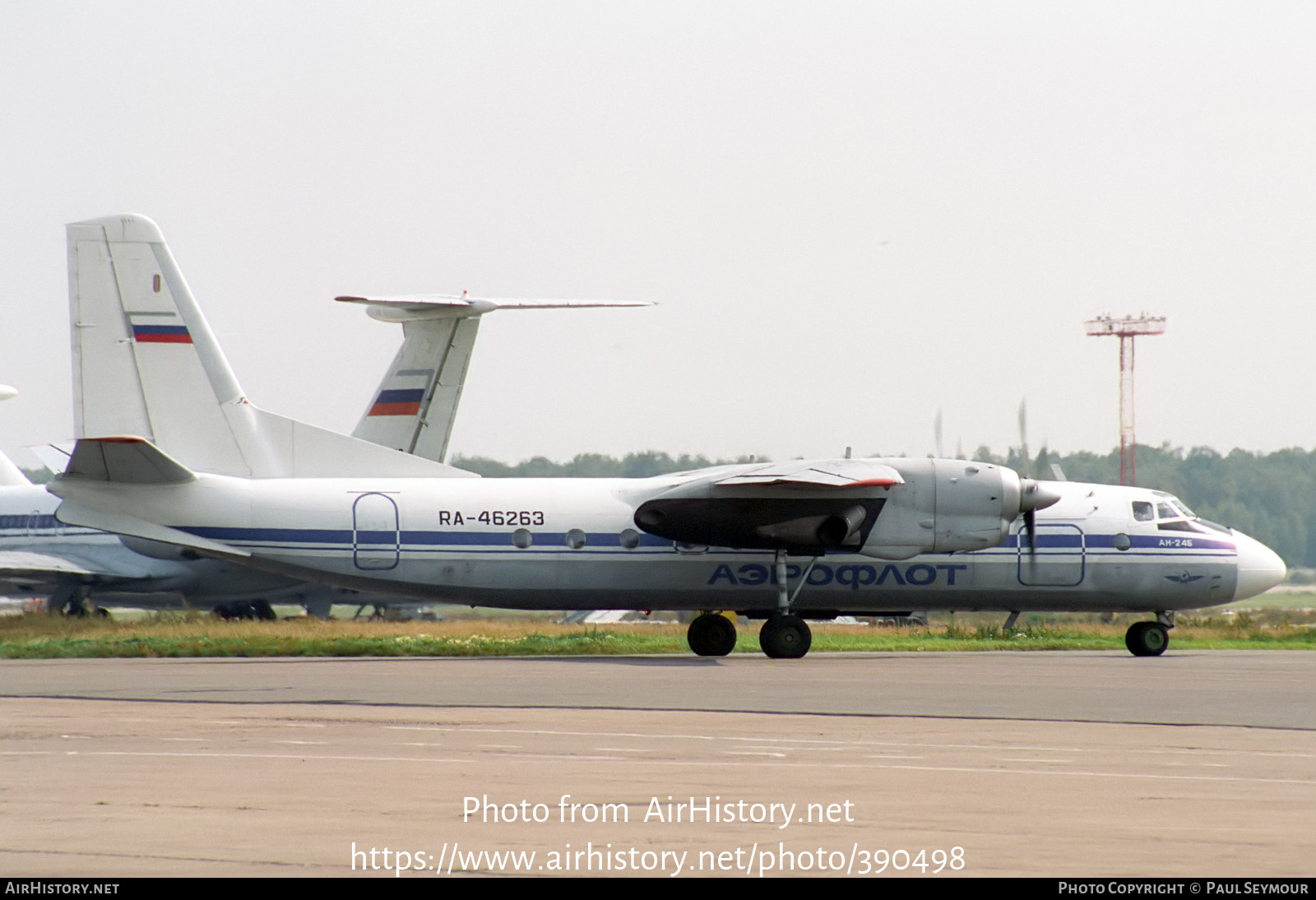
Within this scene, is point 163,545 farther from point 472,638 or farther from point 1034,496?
point 1034,496

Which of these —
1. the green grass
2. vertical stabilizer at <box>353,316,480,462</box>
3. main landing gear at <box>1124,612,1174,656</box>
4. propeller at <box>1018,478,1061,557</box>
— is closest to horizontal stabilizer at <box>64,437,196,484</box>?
the green grass

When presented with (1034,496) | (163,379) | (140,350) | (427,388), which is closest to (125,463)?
(163,379)

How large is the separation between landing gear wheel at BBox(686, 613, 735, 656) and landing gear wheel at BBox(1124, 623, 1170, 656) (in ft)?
23.7

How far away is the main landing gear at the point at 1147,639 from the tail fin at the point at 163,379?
43.6 ft

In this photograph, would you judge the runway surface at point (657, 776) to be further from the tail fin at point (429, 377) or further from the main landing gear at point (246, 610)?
the main landing gear at point (246, 610)

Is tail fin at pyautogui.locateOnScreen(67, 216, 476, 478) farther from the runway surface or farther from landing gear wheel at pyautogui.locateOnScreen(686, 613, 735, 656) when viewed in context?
the runway surface

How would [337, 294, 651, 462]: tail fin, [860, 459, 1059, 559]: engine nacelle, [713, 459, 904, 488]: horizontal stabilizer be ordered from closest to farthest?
[713, 459, 904, 488]: horizontal stabilizer < [860, 459, 1059, 559]: engine nacelle < [337, 294, 651, 462]: tail fin

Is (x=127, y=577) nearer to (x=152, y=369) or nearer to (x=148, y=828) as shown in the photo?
(x=152, y=369)

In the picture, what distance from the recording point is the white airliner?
2511 cm

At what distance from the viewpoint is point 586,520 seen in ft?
85.9

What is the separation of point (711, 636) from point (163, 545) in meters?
12.9

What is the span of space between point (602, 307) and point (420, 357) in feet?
14.5

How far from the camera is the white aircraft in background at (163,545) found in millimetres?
26625

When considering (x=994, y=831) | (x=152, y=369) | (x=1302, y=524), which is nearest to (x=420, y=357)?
(x=152, y=369)
